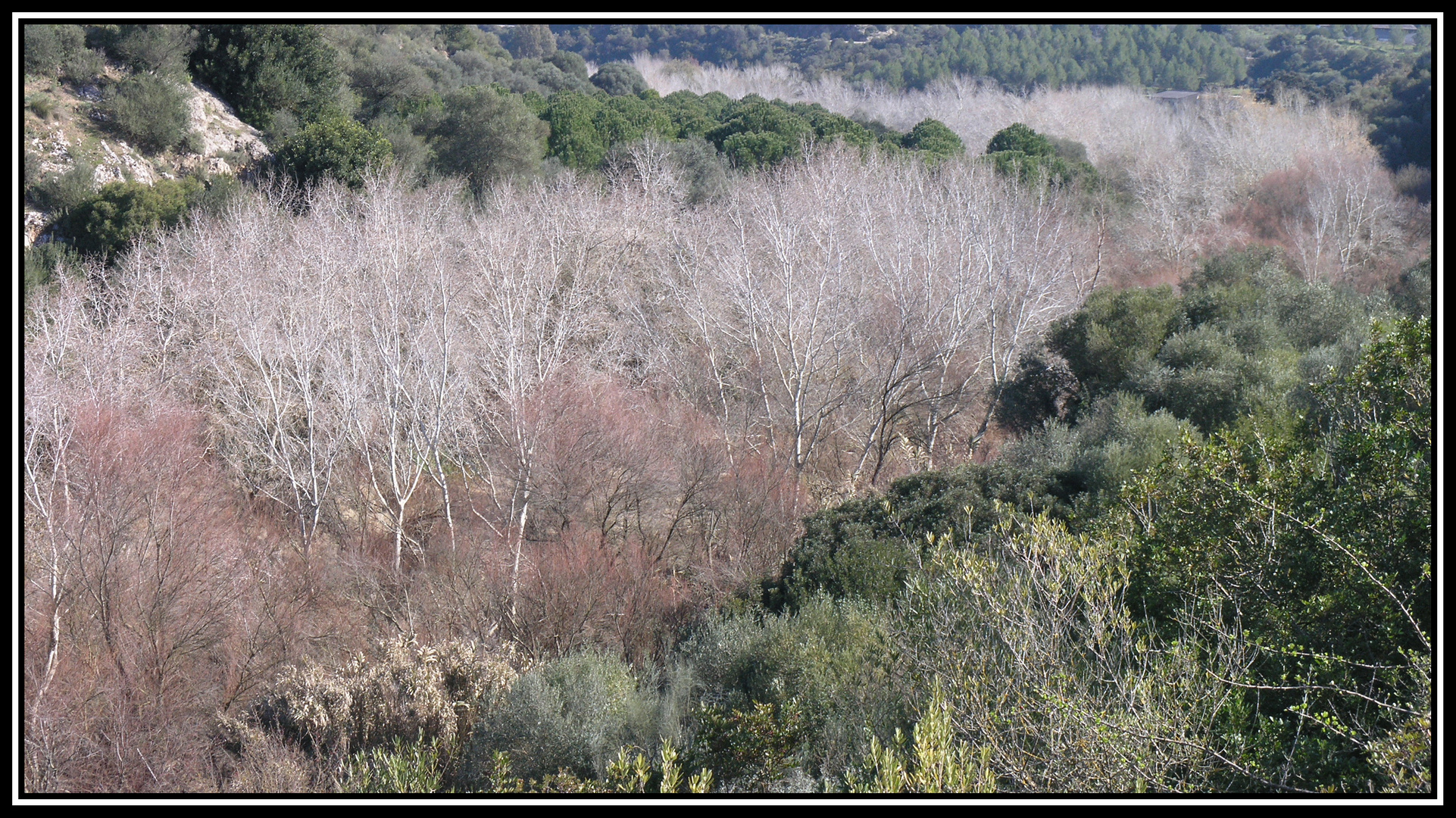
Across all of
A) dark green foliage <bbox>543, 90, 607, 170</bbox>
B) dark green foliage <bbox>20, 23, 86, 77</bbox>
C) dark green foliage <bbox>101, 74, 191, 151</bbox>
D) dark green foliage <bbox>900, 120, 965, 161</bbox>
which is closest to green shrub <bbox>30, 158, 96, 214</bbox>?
dark green foliage <bbox>101, 74, 191, 151</bbox>

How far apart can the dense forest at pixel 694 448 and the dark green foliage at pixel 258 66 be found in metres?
0.19

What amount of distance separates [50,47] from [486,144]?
14.1 metres

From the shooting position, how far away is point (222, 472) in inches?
736

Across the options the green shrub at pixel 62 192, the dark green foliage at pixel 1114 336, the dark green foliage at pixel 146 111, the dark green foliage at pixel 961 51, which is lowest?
the dark green foliage at pixel 1114 336

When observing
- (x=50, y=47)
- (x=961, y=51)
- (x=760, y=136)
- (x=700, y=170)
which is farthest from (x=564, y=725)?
(x=961, y=51)

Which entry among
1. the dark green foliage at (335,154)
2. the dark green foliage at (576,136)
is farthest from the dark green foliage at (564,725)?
the dark green foliage at (576,136)

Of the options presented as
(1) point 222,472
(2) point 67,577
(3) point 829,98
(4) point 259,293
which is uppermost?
(3) point 829,98

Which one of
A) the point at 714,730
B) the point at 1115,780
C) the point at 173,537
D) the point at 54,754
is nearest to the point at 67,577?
the point at 173,537

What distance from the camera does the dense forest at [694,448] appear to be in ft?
21.0

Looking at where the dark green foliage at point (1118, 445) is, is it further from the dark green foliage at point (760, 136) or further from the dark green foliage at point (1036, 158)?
the dark green foliage at point (760, 136)

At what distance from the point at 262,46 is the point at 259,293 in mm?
19224

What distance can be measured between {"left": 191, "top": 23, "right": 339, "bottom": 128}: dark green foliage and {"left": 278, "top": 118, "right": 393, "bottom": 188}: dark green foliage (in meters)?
4.58

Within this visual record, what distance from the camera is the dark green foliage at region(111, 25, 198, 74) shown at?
31922 mm
